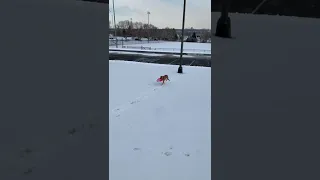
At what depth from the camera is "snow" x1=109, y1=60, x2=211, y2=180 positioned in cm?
318

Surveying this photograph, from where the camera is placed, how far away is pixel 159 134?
4.31 m

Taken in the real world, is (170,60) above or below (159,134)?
above
